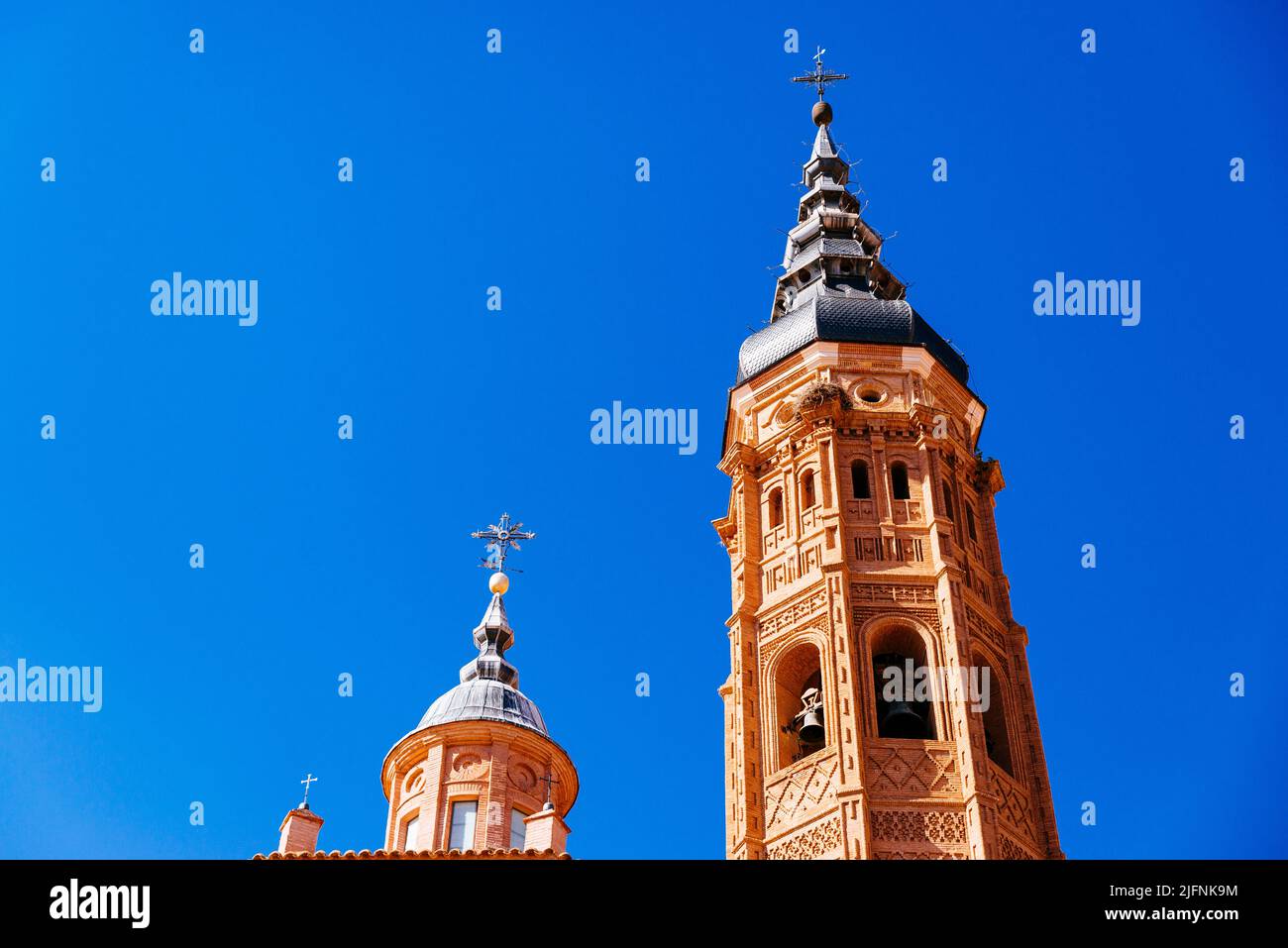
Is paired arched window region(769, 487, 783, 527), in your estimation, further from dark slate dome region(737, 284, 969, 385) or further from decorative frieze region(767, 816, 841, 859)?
decorative frieze region(767, 816, 841, 859)

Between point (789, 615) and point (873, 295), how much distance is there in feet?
37.3

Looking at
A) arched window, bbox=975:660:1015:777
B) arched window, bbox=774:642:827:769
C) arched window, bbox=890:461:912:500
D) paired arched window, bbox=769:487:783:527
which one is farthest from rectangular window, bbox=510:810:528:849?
arched window, bbox=890:461:912:500

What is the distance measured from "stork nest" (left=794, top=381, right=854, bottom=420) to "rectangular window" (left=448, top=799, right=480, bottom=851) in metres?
11.2

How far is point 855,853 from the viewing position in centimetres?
2983

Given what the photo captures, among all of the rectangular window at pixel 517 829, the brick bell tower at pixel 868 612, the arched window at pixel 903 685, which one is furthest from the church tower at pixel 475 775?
the arched window at pixel 903 685

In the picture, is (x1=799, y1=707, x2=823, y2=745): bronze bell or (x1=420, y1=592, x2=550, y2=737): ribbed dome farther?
(x1=420, y1=592, x2=550, y2=737): ribbed dome

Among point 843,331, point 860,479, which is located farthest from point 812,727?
point 843,331

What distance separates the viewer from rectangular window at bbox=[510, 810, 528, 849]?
3572 centimetres

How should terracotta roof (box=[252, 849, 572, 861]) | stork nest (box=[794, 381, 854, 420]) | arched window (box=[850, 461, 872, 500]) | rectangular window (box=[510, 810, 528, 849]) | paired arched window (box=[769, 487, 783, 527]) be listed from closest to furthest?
terracotta roof (box=[252, 849, 572, 861]) < rectangular window (box=[510, 810, 528, 849]) < arched window (box=[850, 461, 872, 500]) < paired arched window (box=[769, 487, 783, 527]) < stork nest (box=[794, 381, 854, 420])

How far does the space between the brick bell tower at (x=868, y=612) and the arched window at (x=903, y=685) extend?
0.14 feet

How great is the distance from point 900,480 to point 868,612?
417 cm

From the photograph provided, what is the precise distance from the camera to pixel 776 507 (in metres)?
38.0
